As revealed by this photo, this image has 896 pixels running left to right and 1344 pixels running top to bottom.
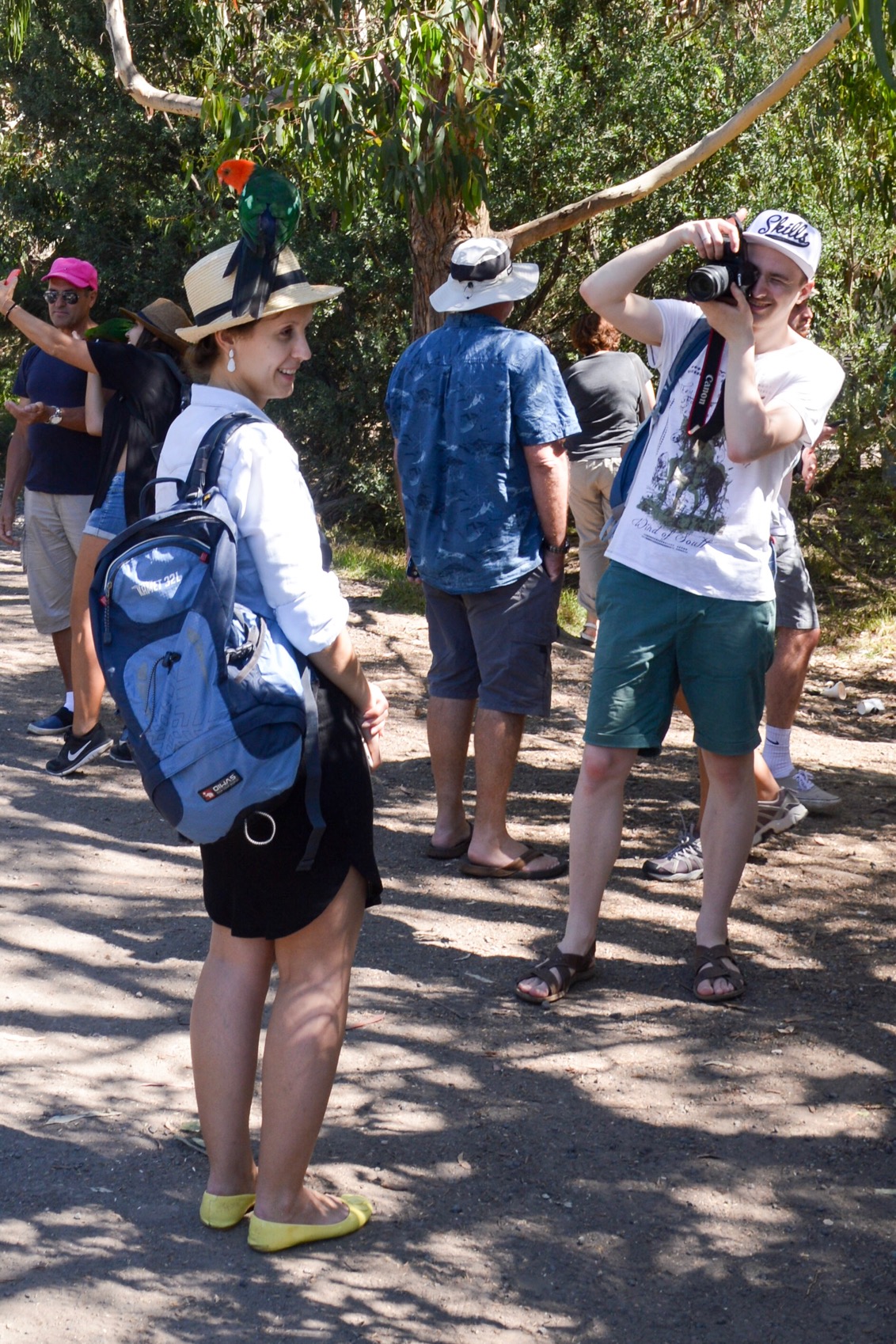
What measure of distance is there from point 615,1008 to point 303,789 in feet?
5.40

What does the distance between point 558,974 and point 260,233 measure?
2165mm

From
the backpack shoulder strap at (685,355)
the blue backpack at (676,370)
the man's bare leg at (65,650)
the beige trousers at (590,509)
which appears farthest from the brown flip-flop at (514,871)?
the beige trousers at (590,509)

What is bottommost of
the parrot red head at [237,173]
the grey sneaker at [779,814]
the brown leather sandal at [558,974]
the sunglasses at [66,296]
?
the brown leather sandal at [558,974]

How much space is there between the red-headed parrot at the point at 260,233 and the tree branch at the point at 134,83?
6908mm

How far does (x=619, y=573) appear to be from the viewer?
12.6 feet

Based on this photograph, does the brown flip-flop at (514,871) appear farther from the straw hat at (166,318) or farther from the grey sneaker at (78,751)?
the straw hat at (166,318)

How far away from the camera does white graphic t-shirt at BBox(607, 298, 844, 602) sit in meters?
3.71

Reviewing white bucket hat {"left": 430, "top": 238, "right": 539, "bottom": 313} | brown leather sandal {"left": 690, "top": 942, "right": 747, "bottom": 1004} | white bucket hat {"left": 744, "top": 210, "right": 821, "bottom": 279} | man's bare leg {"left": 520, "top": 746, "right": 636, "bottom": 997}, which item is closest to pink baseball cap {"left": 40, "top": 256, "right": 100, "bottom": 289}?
white bucket hat {"left": 430, "top": 238, "right": 539, "bottom": 313}

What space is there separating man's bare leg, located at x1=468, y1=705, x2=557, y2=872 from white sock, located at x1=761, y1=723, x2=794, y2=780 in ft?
3.81

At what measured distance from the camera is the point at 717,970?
13.0 feet

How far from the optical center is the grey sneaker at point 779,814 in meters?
5.26

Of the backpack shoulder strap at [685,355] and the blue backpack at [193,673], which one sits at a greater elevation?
the backpack shoulder strap at [685,355]

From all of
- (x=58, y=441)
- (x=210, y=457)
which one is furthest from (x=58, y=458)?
(x=210, y=457)

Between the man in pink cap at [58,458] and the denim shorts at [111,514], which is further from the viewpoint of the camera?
the man in pink cap at [58,458]
